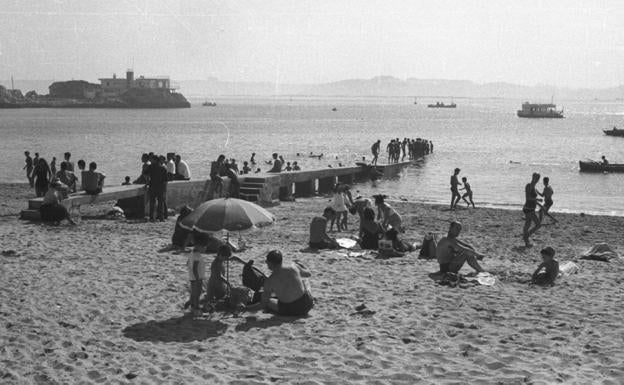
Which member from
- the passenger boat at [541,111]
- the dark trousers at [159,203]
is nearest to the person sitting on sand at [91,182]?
the dark trousers at [159,203]

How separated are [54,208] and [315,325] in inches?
340

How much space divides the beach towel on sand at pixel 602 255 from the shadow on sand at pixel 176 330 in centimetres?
789

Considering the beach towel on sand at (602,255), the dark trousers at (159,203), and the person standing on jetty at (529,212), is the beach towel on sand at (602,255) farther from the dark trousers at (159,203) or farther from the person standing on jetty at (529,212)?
the dark trousers at (159,203)

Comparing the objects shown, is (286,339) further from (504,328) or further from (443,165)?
(443,165)

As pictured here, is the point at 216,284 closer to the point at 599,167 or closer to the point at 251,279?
the point at 251,279

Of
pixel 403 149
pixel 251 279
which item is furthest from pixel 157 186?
pixel 403 149

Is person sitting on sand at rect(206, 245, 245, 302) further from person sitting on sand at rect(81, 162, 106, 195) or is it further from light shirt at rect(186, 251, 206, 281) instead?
person sitting on sand at rect(81, 162, 106, 195)

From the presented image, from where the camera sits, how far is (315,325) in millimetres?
8367

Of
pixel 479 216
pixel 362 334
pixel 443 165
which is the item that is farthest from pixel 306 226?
pixel 443 165

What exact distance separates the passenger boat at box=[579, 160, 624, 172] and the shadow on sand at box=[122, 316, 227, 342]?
38.0 m

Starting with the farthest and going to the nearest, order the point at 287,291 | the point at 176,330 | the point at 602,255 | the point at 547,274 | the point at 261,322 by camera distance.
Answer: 1. the point at 602,255
2. the point at 547,274
3. the point at 287,291
4. the point at 261,322
5. the point at 176,330

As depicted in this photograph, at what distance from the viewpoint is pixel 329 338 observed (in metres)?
7.87

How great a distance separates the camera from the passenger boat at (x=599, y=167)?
41.3 meters

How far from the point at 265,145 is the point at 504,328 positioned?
212ft
